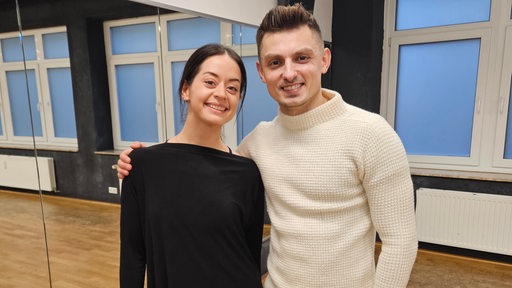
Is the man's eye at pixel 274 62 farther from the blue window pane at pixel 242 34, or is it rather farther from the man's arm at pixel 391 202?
the blue window pane at pixel 242 34

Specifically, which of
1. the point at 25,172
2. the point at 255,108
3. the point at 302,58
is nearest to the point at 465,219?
the point at 255,108

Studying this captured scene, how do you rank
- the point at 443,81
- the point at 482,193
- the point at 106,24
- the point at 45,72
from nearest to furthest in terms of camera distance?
1. the point at 45,72
2. the point at 106,24
3. the point at 482,193
4. the point at 443,81

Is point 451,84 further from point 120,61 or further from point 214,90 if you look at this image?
point 214,90

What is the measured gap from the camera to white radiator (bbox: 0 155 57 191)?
4.90 ft

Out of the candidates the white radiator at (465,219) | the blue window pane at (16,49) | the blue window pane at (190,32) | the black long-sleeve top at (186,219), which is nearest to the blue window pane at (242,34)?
the blue window pane at (190,32)

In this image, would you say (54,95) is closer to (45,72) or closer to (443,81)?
(45,72)

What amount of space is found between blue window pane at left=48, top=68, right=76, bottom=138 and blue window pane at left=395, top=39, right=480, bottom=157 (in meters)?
3.07

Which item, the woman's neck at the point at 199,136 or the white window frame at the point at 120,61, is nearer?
the woman's neck at the point at 199,136

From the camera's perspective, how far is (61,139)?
66.6 inches

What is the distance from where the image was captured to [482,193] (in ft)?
10.4

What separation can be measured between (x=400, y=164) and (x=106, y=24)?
5.38ft

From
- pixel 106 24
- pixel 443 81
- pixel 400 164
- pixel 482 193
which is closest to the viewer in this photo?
pixel 400 164

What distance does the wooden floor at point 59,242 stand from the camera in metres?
1.57

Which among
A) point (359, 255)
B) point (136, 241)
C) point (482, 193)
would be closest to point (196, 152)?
point (136, 241)
